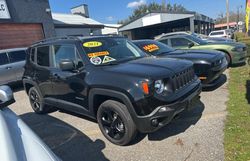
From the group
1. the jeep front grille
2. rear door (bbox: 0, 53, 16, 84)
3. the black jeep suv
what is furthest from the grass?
rear door (bbox: 0, 53, 16, 84)

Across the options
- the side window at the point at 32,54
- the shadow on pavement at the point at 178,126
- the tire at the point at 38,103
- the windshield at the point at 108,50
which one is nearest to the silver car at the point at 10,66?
the tire at the point at 38,103

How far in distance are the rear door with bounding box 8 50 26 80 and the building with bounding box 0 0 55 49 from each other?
146 inches

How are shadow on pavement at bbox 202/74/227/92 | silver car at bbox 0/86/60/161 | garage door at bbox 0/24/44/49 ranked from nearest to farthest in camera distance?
silver car at bbox 0/86/60/161 → shadow on pavement at bbox 202/74/227/92 → garage door at bbox 0/24/44/49

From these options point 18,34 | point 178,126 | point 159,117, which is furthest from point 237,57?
point 18,34

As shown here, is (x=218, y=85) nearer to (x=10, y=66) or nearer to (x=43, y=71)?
(x=43, y=71)

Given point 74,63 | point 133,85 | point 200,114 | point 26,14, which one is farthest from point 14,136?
point 26,14

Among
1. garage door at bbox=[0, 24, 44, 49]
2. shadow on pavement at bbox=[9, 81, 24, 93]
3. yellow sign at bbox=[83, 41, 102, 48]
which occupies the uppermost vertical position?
garage door at bbox=[0, 24, 44, 49]

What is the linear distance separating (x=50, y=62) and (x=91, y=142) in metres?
2.06

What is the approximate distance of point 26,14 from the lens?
14.9 meters

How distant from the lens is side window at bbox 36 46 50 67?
544cm

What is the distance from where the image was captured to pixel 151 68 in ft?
12.8

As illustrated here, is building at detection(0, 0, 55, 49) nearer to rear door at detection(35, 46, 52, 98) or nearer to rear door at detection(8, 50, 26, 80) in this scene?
rear door at detection(8, 50, 26, 80)

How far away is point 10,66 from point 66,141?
268 inches

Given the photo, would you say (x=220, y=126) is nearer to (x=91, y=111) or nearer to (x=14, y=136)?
(x=91, y=111)
